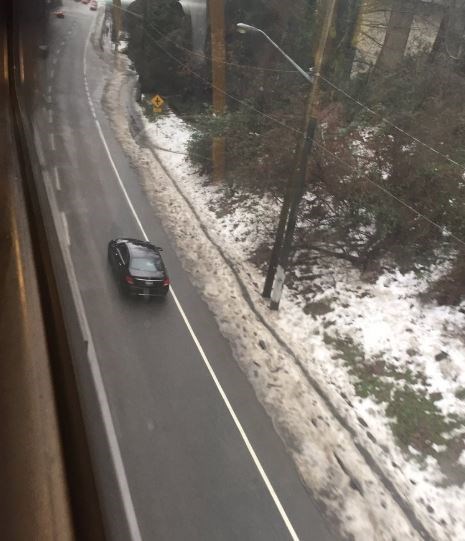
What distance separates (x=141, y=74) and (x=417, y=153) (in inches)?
227

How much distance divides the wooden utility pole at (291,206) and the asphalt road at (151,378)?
2580 millimetres

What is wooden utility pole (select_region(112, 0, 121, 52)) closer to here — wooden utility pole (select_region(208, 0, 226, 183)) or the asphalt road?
the asphalt road

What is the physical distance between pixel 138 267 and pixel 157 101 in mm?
2343

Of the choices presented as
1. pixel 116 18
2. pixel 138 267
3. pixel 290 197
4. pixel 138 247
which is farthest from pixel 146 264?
pixel 290 197

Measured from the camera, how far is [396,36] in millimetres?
12070

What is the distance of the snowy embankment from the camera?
4809 mm

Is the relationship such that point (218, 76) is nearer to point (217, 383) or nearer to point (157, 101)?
point (157, 101)

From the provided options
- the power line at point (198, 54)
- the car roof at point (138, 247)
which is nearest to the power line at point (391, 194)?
the power line at point (198, 54)

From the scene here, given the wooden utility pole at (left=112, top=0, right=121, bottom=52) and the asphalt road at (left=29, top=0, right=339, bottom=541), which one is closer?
the asphalt road at (left=29, top=0, right=339, bottom=541)

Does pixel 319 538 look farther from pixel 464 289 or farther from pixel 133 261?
pixel 464 289

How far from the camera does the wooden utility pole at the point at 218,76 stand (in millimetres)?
5852

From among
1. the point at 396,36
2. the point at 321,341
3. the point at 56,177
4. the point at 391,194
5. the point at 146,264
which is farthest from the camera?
the point at 396,36

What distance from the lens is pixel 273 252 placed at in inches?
320

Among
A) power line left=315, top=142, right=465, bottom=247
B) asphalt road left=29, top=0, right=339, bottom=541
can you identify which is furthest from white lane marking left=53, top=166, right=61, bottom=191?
power line left=315, top=142, right=465, bottom=247
